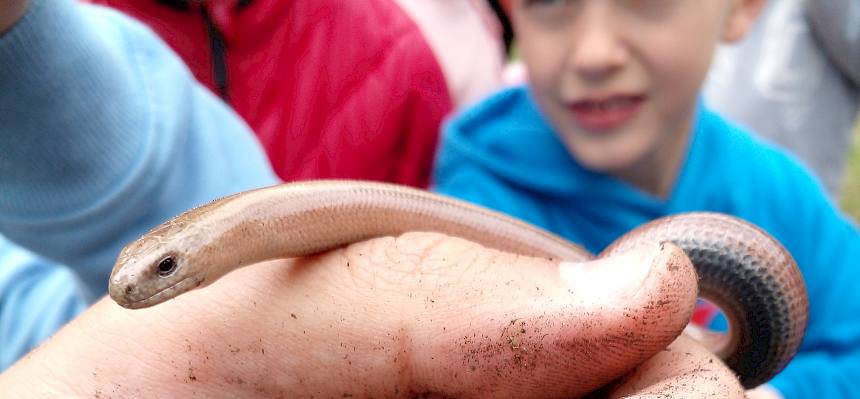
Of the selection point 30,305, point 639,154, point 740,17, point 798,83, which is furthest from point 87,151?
point 798,83

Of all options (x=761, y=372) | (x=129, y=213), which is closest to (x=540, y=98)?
(x=761, y=372)

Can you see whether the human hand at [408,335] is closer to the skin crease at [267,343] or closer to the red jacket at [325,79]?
the skin crease at [267,343]

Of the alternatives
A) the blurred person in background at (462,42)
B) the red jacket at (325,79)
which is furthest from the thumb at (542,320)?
the blurred person in background at (462,42)

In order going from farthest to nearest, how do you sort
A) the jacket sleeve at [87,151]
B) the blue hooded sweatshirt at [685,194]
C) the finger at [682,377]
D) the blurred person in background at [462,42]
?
1. the blurred person in background at [462,42]
2. the blue hooded sweatshirt at [685,194]
3. the jacket sleeve at [87,151]
4. the finger at [682,377]

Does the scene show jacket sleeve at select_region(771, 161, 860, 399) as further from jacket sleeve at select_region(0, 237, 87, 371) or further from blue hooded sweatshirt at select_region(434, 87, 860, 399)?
jacket sleeve at select_region(0, 237, 87, 371)

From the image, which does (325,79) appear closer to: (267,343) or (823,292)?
(267,343)

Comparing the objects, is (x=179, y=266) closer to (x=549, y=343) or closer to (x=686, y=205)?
(x=549, y=343)
